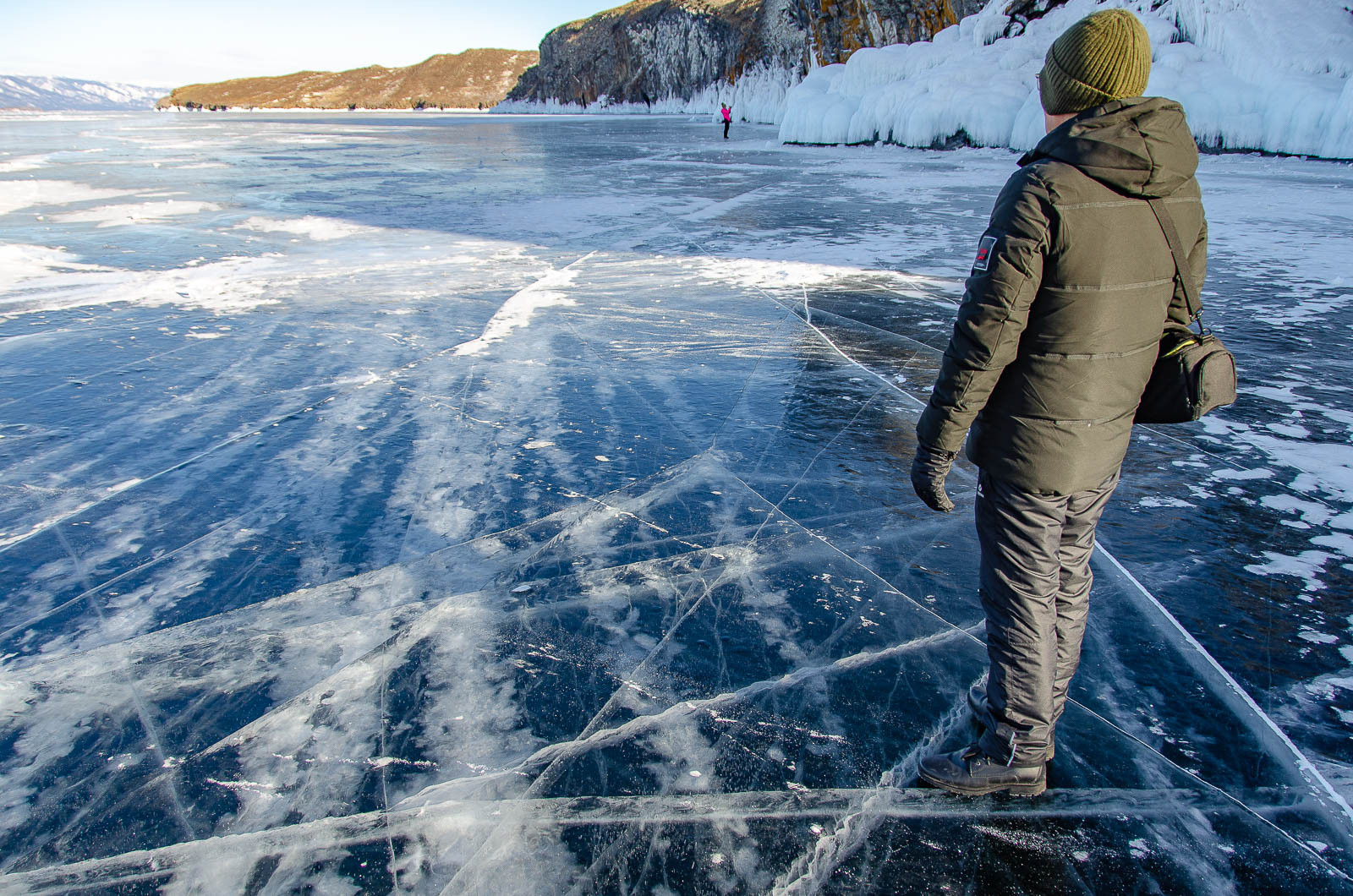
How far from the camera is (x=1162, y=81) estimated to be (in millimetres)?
18703

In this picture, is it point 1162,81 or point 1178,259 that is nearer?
point 1178,259

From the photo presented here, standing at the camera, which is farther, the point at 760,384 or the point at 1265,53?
the point at 1265,53

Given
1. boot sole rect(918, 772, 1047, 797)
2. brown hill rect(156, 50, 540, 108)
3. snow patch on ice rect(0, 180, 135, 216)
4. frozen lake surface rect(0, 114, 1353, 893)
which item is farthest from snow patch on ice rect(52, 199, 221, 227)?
brown hill rect(156, 50, 540, 108)

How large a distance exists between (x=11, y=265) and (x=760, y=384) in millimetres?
8255

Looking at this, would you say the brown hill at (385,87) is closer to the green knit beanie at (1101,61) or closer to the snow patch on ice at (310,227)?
the snow patch on ice at (310,227)

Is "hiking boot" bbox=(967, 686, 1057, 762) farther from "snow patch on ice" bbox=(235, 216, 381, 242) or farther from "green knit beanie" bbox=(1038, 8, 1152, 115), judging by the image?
"snow patch on ice" bbox=(235, 216, 381, 242)

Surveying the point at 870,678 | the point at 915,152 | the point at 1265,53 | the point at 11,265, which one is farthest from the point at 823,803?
the point at 915,152

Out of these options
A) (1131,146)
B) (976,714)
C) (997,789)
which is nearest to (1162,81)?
(1131,146)

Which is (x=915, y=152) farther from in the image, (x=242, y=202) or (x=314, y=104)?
(x=314, y=104)

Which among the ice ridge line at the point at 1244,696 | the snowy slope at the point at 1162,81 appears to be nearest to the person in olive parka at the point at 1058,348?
the ice ridge line at the point at 1244,696

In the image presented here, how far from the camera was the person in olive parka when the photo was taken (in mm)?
1396

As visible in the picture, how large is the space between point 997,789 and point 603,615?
1.32 metres

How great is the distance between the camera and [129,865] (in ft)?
5.52

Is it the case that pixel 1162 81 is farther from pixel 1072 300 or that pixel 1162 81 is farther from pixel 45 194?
pixel 45 194
